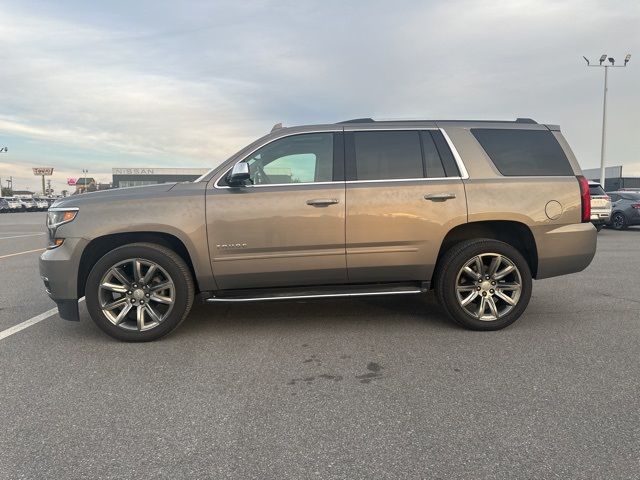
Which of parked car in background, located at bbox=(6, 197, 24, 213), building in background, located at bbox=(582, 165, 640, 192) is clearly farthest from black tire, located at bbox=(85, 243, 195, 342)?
parked car in background, located at bbox=(6, 197, 24, 213)

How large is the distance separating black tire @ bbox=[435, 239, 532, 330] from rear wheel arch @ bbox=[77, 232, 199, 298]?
2.37 metres

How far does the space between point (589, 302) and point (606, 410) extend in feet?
10.3

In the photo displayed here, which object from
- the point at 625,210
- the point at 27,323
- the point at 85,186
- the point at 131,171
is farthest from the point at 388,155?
the point at 131,171

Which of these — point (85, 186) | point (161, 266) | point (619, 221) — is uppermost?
point (85, 186)

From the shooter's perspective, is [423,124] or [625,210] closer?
[423,124]

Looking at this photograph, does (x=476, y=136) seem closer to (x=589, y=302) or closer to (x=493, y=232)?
(x=493, y=232)

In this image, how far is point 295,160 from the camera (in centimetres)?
468

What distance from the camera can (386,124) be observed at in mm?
4789

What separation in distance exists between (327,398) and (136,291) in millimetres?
2147

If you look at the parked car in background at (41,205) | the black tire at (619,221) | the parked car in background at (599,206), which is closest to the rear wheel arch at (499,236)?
the parked car in background at (599,206)

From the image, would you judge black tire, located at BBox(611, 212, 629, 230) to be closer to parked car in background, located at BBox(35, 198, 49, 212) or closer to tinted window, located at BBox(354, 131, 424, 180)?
tinted window, located at BBox(354, 131, 424, 180)

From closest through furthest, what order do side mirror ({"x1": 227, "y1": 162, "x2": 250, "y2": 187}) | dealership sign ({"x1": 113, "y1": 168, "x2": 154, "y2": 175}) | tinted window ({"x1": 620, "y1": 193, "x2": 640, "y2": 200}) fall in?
side mirror ({"x1": 227, "y1": 162, "x2": 250, "y2": 187}) → tinted window ({"x1": 620, "y1": 193, "x2": 640, "y2": 200}) → dealership sign ({"x1": 113, "y1": 168, "x2": 154, "y2": 175})

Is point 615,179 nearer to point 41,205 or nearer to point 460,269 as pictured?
point 460,269

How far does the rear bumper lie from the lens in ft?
15.3
